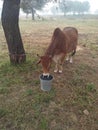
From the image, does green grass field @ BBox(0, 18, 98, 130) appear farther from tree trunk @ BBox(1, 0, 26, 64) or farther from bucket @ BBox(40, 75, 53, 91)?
tree trunk @ BBox(1, 0, 26, 64)

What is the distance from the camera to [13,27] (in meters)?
6.26

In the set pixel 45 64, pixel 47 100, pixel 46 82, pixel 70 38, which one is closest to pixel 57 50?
pixel 45 64

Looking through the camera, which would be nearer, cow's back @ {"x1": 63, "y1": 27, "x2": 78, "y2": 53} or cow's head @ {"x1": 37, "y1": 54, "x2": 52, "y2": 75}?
cow's head @ {"x1": 37, "y1": 54, "x2": 52, "y2": 75}

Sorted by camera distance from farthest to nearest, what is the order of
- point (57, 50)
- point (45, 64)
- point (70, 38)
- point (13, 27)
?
point (70, 38), point (13, 27), point (57, 50), point (45, 64)

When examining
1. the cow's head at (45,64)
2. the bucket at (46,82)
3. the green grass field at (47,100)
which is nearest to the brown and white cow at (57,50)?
the cow's head at (45,64)

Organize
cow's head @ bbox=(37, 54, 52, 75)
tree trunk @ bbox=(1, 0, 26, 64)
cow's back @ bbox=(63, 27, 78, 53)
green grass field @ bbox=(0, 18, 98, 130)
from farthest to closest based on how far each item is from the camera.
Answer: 1. cow's back @ bbox=(63, 27, 78, 53)
2. tree trunk @ bbox=(1, 0, 26, 64)
3. cow's head @ bbox=(37, 54, 52, 75)
4. green grass field @ bbox=(0, 18, 98, 130)

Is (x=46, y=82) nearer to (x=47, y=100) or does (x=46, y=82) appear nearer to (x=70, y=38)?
(x=47, y=100)

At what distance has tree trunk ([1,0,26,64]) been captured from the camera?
6117 millimetres

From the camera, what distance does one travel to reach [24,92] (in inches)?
206

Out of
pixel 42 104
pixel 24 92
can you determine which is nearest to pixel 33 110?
pixel 42 104

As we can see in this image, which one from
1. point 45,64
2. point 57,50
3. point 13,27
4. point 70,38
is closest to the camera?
point 45,64

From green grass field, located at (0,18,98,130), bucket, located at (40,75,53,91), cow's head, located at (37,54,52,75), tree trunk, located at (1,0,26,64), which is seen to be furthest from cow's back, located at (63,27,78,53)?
bucket, located at (40,75,53,91)

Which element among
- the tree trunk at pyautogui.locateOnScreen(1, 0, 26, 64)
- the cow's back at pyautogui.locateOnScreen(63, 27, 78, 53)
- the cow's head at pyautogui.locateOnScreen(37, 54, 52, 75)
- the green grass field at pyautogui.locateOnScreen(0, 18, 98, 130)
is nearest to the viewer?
the green grass field at pyautogui.locateOnScreen(0, 18, 98, 130)

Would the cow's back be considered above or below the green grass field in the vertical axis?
above
